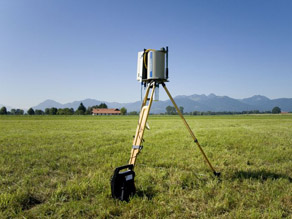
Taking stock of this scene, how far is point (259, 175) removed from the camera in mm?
5371

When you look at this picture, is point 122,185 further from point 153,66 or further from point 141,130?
point 153,66

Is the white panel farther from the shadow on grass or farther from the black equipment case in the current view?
the shadow on grass

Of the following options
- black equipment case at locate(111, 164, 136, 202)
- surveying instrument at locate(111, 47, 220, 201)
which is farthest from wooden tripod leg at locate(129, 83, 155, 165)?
black equipment case at locate(111, 164, 136, 202)

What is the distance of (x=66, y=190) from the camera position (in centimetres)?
426

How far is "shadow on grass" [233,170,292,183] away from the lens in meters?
5.20

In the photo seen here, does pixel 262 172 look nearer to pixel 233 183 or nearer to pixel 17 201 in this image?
pixel 233 183

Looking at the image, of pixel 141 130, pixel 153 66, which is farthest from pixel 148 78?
pixel 141 130

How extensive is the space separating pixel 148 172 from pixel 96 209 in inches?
88.6

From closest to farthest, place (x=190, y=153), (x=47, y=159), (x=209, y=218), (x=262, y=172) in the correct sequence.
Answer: (x=209, y=218)
(x=262, y=172)
(x=47, y=159)
(x=190, y=153)

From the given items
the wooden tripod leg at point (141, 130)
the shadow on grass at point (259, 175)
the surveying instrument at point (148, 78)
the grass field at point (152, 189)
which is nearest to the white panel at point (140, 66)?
the surveying instrument at point (148, 78)

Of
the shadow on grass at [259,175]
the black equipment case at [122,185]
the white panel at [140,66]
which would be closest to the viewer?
the black equipment case at [122,185]

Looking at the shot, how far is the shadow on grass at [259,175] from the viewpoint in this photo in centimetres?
520

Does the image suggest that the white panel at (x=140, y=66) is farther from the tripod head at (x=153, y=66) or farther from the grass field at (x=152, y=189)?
the grass field at (x=152, y=189)

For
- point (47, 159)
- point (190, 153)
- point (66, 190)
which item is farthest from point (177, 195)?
point (47, 159)
